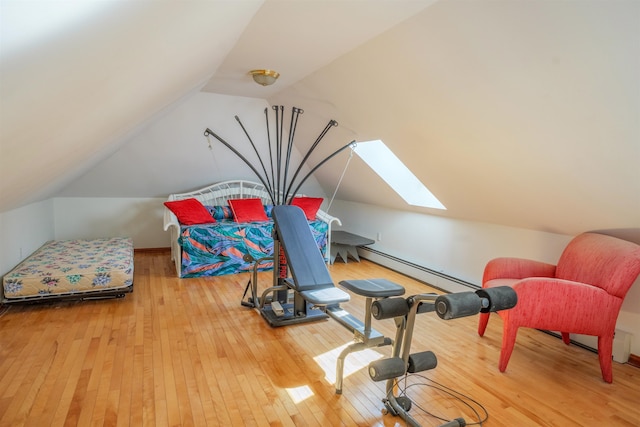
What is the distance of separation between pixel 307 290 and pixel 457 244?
85.4 inches

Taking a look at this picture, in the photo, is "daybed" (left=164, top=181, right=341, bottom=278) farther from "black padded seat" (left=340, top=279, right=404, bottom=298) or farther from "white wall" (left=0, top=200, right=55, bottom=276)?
"black padded seat" (left=340, top=279, right=404, bottom=298)

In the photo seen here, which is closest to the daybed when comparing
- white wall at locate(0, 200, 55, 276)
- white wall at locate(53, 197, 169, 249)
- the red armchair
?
white wall at locate(53, 197, 169, 249)

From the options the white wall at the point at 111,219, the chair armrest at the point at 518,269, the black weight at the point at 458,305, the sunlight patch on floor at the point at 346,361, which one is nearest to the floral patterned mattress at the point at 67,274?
the white wall at the point at 111,219

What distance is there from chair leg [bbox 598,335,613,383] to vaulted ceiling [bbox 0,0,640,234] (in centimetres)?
80

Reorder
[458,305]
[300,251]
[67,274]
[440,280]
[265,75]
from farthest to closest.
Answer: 1. [440,280]
2. [265,75]
3. [67,274]
4. [300,251]
5. [458,305]

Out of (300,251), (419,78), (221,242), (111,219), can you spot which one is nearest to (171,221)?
(221,242)

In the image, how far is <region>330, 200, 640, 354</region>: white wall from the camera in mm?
3150

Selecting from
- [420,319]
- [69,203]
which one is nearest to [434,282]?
[420,319]

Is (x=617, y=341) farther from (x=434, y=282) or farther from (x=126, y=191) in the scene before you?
(x=126, y=191)

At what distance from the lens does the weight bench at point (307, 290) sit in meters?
2.16

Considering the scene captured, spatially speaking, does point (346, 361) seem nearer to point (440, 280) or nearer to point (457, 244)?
→ point (440, 280)

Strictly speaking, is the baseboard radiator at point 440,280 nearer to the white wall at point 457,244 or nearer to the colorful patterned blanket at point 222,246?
the white wall at point 457,244

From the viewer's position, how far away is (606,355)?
2.38 meters

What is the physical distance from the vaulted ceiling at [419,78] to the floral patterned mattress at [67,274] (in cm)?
108
